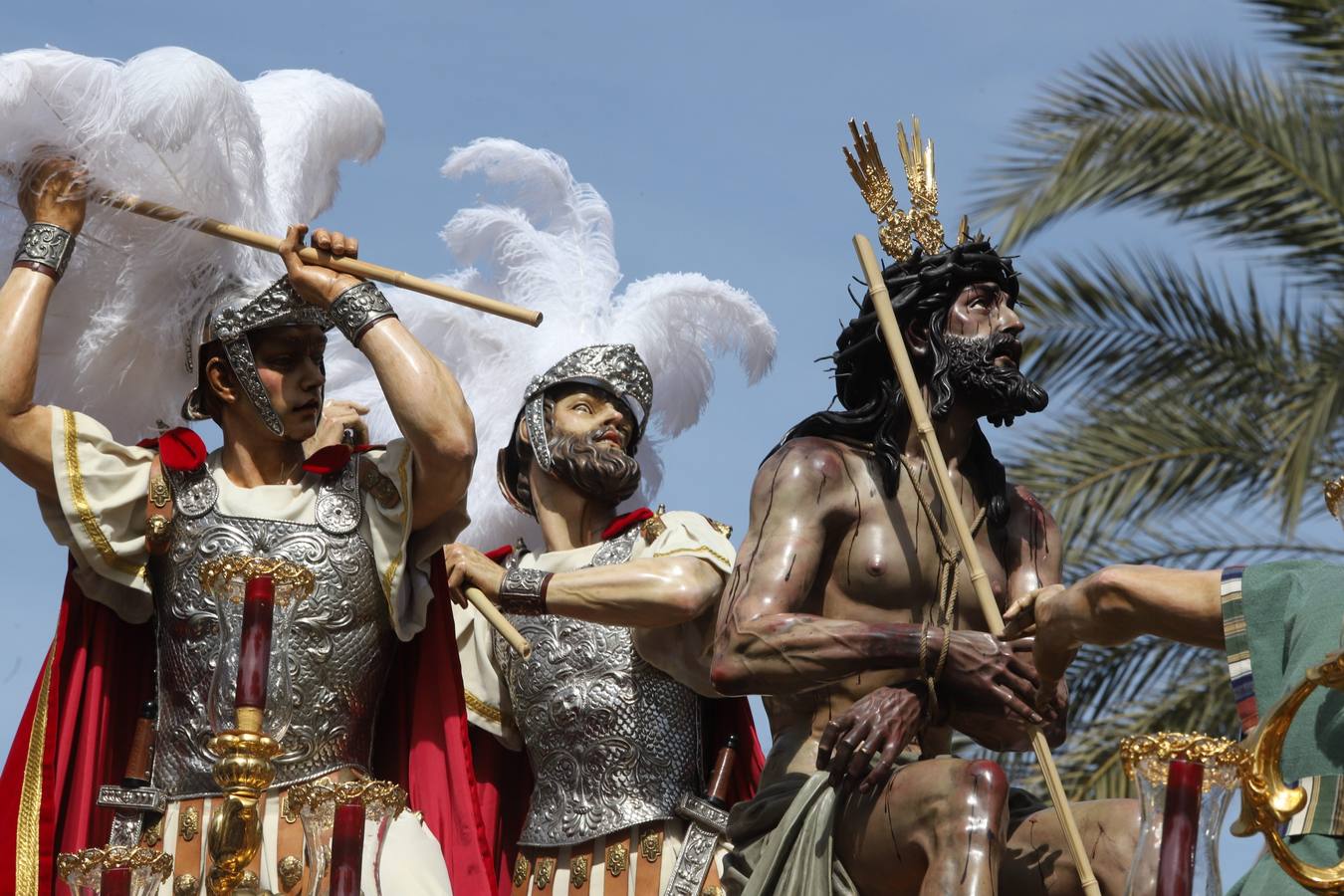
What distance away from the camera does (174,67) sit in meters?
6.43

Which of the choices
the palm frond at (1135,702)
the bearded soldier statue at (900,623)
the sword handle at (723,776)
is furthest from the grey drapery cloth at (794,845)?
the palm frond at (1135,702)

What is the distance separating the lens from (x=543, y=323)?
27.0 feet

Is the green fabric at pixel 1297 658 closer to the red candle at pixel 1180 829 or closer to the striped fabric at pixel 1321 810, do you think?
the striped fabric at pixel 1321 810

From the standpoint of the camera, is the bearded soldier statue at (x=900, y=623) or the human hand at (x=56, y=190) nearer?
the bearded soldier statue at (x=900, y=623)

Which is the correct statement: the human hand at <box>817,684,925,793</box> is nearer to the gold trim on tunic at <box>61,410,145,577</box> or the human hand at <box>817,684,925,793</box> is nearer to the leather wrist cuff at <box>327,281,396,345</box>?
the leather wrist cuff at <box>327,281,396,345</box>

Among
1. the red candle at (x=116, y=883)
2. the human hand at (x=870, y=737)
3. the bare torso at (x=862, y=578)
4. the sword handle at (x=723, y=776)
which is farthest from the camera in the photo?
the sword handle at (x=723, y=776)

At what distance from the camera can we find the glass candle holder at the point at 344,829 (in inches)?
181

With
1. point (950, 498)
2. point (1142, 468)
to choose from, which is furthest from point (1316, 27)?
point (950, 498)

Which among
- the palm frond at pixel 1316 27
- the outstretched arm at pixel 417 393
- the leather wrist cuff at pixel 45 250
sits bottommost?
the outstretched arm at pixel 417 393

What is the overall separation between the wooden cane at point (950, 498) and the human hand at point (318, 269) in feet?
3.92

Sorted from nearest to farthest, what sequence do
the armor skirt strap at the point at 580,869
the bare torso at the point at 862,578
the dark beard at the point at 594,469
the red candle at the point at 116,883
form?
the red candle at the point at 116,883 < the bare torso at the point at 862,578 < the armor skirt strap at the point at 580,869 < the dark beard at the point at 594,469

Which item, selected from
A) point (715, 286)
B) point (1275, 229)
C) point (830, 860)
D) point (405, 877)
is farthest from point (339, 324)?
point (1275, 229)

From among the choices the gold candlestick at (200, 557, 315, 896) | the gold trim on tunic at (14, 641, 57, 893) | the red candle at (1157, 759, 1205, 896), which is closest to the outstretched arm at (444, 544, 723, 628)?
the gold trim on tunic at (14, 641, 57, 893)

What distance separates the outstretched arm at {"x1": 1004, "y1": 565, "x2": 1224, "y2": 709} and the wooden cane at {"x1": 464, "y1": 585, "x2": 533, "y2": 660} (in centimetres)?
198
